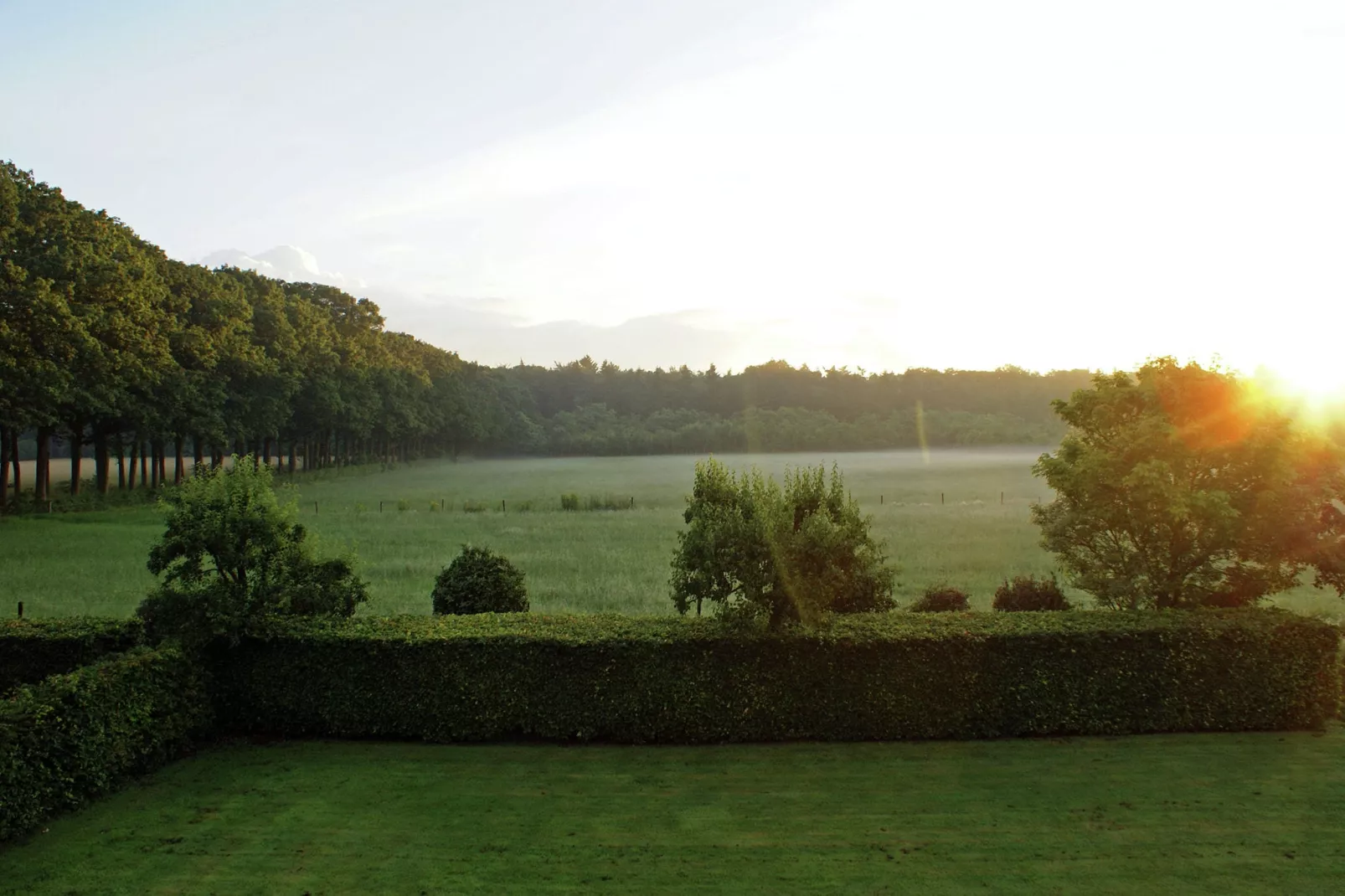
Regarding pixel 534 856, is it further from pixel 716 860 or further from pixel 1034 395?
pixel 1034 395

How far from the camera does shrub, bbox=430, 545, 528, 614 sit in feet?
57.0

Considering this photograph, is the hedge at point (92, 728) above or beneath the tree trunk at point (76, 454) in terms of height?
beneath

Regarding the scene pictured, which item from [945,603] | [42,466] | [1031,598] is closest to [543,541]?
[945,603]

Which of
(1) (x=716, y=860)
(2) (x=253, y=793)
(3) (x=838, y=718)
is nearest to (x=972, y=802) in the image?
(3) (x=838, y=718)

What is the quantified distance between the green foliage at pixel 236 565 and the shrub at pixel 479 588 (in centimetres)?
221

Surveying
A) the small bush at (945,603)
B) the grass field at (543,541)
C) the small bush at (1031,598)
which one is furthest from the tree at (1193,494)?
the grass field at (543,541)

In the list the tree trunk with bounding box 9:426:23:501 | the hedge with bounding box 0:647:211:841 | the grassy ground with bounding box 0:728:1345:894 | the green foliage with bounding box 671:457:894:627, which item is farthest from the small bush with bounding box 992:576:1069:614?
the tree trunk with bounding box 9:426:23:501

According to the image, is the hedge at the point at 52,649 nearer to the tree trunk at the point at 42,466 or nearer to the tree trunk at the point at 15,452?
the tree trunk at the point at 15,452

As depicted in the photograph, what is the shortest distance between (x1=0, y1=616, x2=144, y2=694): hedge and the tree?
17.8 m

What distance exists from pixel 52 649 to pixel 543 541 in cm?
2468

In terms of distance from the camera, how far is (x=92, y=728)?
11352 millimetres

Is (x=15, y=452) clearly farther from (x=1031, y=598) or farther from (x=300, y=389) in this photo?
(x=1031, y=598)

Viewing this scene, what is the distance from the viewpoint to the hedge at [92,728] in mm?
10195

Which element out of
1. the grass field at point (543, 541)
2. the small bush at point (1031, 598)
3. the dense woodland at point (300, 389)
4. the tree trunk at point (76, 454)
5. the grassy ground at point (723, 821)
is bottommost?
the grassy ground at point (723, 821)
